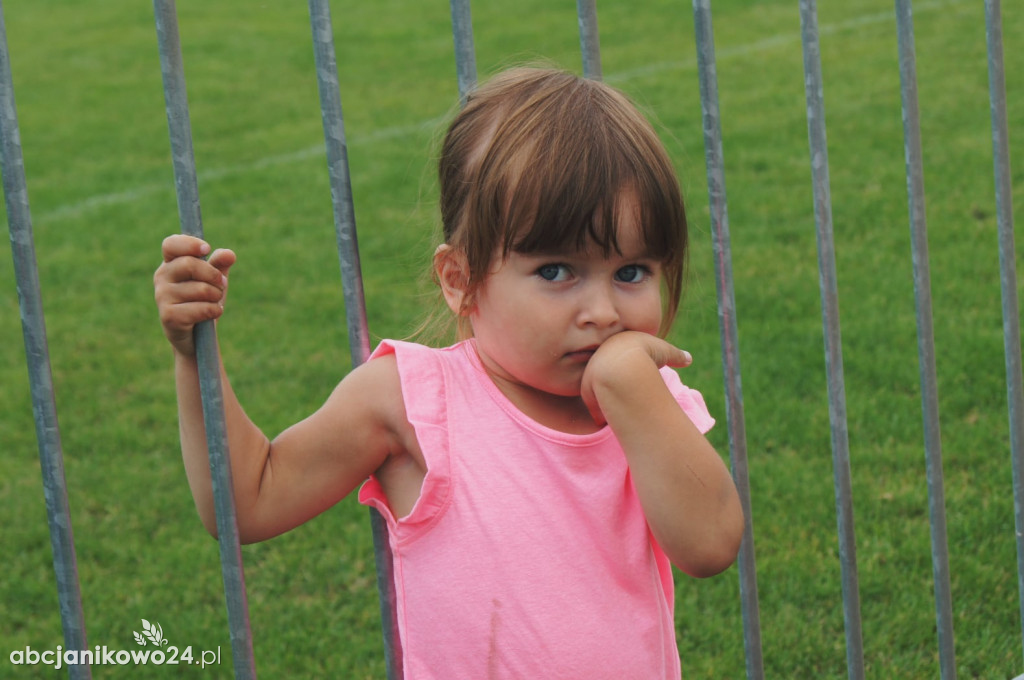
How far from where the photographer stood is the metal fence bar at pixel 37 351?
4.90 ft

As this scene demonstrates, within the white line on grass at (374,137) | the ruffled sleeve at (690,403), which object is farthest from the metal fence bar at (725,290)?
the white line on grass at (374,137)

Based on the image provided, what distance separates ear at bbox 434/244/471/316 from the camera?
70.4 inches

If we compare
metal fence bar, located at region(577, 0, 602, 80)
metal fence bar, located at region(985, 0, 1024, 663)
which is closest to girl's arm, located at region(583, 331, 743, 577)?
metal fence bar, located at region(577, 0, 602, 80)

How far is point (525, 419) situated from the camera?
1.74m

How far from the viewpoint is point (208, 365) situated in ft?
5.16

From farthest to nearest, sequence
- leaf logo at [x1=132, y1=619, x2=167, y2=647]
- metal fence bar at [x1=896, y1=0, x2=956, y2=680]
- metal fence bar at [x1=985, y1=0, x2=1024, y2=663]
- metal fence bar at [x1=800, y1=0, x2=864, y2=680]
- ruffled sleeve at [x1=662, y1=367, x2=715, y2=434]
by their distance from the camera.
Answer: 1. leaf logo at [x1=132, y1=619, x2=167, y2=647]
2. metal fence bar at [x1=985, y1=0, x2=1024, y2=663]
3. metal fence bar at [x1=896, y1=0, x2=956, y2=680]
4. metal fence bar at [x1=800, y1=0, x2=864, y2=680]
5. ruffled sleeve at [x1=662, y1=367, x2=715, y2=434]

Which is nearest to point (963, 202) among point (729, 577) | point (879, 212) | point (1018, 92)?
point (879, 212)

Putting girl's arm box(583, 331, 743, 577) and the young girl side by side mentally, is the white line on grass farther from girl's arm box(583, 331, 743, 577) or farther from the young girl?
girl's arm box(583, 331, 743, 577)

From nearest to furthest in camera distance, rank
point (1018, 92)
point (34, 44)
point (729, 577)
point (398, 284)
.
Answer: point (729, 577) → point (398, 284) → point (1018, 92) → point (34, 44)

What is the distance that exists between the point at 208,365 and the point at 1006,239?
1574mm

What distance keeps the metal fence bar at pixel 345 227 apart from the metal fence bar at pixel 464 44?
0.19 metres

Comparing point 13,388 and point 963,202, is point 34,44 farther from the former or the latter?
point 963,202

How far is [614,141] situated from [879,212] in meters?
4.76

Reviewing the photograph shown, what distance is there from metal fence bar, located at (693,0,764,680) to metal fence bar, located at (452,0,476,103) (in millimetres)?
336
